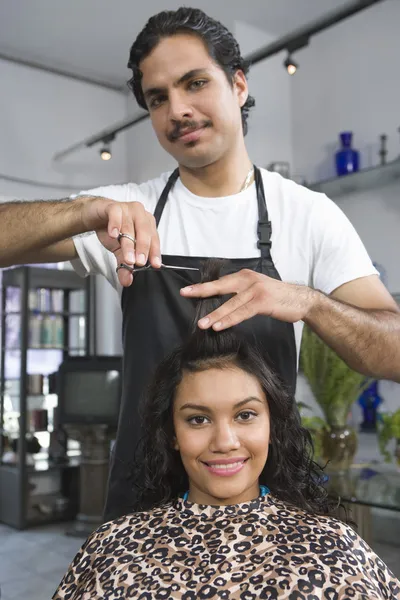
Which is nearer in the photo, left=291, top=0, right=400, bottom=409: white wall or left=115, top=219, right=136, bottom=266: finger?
left=115, top=219, right=136, bottom=266: finger

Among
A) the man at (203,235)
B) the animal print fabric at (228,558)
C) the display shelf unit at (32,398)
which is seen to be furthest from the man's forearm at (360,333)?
the display shelf unit at (32,398)

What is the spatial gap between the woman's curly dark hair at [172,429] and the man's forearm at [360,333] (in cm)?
16

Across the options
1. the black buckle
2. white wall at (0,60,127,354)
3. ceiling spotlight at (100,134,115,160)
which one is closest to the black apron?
the black buckle

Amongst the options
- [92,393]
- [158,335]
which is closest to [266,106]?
[92,393]

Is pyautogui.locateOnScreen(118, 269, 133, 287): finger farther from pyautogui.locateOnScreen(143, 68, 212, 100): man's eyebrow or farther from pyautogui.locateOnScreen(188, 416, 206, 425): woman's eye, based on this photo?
pyautogui.locateOnScreen(143, 68, 212, 100): man's eyebrow

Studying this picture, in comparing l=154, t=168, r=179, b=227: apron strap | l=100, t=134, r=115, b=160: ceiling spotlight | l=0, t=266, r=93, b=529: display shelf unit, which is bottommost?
l=0, t=266, r=93, b=529: display shelf unit

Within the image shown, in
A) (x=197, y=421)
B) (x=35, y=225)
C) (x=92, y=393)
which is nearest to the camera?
(x=197, y=421)

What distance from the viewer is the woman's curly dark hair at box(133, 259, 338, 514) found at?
1.41 m

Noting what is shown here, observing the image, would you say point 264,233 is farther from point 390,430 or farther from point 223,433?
point 390,430

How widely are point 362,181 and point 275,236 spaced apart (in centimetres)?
248

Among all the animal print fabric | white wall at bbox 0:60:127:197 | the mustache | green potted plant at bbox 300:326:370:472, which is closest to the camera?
the animal print fabric

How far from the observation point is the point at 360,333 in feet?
4.65

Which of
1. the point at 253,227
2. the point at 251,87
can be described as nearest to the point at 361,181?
the point at 251,87

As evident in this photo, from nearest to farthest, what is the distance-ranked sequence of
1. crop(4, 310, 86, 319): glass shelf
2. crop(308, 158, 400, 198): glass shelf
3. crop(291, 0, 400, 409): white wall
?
crop(308, 158, 400, 198): glass shelf → crop(291, 0, 400, 409): white wall → crop(4, 310, 86, 319): glass shelf
